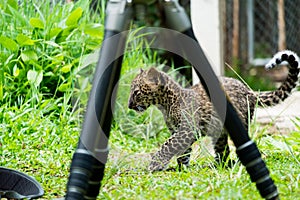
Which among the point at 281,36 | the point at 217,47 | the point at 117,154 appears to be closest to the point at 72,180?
the point at 117,154

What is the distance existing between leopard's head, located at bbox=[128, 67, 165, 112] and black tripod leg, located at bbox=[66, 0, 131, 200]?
1.60m

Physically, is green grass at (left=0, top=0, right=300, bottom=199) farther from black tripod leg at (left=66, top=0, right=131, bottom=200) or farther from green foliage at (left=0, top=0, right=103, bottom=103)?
black tripod leg at (left=66, top=0, right=131, bottom=200)

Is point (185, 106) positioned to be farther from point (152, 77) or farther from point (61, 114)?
point (61, 114)

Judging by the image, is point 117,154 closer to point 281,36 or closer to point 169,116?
point 169,116

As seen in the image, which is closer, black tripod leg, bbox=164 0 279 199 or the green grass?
black tripod leg, bbox=164 0 279 199

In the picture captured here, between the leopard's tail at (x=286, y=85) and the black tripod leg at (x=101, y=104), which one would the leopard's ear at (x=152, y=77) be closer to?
the leopard's tail at (x=286, y=85)

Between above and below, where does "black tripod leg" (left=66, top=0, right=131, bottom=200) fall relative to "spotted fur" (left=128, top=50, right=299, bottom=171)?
above

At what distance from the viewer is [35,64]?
4410 mm

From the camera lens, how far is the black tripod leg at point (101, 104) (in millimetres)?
1668

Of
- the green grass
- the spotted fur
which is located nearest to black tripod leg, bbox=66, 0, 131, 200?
the green grass

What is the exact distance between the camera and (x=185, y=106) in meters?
3.32

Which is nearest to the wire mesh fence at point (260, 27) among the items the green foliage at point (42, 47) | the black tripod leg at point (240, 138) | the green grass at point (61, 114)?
the green grass at point (61, 114)

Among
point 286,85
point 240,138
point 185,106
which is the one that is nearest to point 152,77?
point 185,106

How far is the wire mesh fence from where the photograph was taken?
9.02 m
